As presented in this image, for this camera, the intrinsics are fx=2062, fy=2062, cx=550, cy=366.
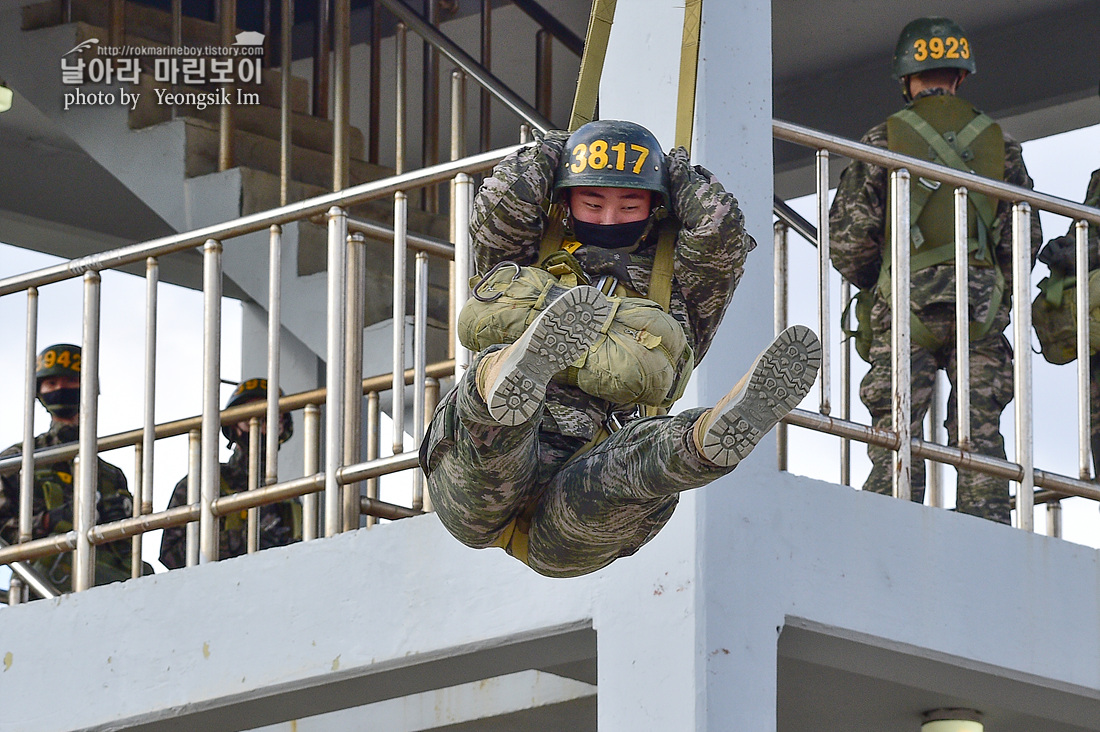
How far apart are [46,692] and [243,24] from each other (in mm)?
5262

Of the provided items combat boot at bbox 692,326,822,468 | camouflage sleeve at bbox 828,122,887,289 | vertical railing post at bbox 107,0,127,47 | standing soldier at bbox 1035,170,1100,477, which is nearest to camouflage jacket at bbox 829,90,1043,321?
camouflage sleeve at bbox 828,122,887,289

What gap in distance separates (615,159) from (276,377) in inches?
71.3

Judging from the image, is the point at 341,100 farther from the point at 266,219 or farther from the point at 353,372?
the point at 353,372

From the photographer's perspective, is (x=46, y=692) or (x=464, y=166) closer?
(x=464, y=166)

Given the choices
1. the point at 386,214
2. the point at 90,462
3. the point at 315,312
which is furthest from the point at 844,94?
the point at 90,462

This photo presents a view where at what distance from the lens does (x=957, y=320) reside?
609 centimetres

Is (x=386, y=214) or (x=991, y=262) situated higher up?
(x=386, y=214)

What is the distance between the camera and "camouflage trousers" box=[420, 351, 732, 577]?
4.43 m

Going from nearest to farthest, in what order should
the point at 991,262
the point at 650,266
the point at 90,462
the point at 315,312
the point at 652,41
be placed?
the point at 650,266 → the point at 652,41 → the point at 90,462 → the point at 991,262 → the point at 315,312

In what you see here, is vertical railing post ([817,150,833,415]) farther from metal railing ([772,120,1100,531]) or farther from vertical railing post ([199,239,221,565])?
vertical railing post ([199,239,221,565])

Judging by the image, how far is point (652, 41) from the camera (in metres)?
6.00

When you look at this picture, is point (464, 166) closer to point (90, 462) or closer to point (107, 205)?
point (90, 462)

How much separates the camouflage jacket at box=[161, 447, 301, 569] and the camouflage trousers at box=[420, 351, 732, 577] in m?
4.17

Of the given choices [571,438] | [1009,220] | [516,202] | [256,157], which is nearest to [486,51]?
[256,157]
